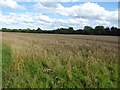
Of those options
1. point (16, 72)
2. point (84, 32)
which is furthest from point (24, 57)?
point (84, 32)

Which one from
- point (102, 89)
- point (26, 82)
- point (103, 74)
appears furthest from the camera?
point (103, 74)

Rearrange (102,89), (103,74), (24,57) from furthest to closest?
1. (24,57)
2. (103,74)
3. (102,89)

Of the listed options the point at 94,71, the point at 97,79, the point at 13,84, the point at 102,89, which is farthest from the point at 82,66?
the point at 13,84

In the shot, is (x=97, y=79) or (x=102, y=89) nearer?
(x=102, y=89)

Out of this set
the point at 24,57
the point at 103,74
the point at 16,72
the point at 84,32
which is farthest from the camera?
the point at 84,32

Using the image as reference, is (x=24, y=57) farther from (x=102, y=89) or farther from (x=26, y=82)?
(x=102, y=89)

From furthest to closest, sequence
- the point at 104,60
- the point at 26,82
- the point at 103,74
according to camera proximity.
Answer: the point at 104,60, the point at 103,74, the point at 26,82

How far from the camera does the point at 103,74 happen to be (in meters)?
8.39

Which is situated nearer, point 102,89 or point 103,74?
point 102,89

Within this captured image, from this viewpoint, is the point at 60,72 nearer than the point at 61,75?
No

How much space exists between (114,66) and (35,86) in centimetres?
354

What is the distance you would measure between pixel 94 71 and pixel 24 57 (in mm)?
3796

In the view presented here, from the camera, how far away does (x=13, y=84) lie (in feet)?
25.3

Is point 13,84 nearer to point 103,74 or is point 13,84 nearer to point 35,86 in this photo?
point 35,86
